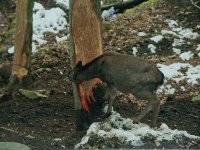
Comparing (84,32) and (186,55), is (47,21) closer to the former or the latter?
(186,55)

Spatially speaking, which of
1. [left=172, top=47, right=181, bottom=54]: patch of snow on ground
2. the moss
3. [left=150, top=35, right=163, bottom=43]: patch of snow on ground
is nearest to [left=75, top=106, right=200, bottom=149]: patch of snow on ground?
[left=172, top=47, right=181, bottom=54]: patch of snow on ground

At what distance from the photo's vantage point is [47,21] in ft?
50.7

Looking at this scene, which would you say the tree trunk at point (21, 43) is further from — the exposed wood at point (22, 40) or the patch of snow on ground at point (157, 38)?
the patch of snow on ground at point (157, 38)

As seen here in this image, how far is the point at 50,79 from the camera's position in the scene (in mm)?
11555

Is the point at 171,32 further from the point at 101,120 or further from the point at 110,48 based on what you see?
the point at 101,120

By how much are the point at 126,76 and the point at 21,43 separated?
10.1ft

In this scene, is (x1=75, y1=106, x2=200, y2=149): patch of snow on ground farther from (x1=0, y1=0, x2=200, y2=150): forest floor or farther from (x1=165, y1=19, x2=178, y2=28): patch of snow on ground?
(x1=165, y1=19, x2=178, y2=28): patch of snow on ground

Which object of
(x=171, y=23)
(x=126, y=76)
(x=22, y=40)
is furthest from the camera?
(x=171, y=23)

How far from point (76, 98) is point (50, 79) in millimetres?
3044

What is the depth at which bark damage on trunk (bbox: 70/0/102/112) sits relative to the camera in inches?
337

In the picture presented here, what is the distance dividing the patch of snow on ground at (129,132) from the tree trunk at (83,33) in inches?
27.0

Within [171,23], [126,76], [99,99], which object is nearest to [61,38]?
[171,23]

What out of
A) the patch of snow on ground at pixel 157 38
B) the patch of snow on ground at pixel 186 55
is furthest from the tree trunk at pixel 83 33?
the patch of snow on ground at pixel 157 38

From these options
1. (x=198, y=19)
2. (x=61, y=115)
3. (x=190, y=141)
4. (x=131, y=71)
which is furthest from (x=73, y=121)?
(x=198, y=19)
